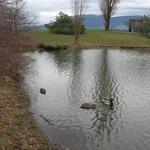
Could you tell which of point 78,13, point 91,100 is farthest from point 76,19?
point 91,100

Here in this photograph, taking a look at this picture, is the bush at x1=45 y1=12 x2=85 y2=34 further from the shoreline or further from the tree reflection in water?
the tree reflection in water

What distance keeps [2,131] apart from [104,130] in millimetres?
7550

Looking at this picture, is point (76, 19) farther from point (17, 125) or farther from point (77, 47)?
point (17, 125)

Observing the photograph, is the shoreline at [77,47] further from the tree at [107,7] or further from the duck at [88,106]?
the duck at [88,106]

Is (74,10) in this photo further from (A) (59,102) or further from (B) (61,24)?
(A) (59,102)

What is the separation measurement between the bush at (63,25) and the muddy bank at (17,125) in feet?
241

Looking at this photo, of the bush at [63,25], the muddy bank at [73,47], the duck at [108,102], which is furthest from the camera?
the bush at [63,25]

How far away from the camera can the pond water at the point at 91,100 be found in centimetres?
2470

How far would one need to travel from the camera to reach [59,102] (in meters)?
34.3

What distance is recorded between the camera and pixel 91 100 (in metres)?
35.8

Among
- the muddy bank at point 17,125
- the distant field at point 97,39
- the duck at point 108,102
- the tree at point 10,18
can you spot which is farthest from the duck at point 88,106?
the distant field at point 97,39

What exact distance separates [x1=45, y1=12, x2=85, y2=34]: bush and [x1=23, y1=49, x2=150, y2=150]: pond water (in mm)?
45490

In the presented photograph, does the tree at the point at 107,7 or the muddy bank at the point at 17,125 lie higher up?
the tree at the point at 107,7

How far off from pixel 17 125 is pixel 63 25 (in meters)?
85.1
